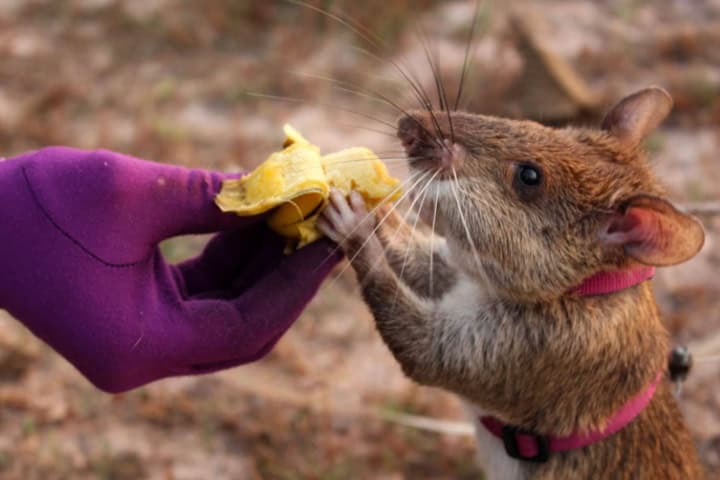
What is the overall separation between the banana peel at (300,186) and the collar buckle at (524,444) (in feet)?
2.80

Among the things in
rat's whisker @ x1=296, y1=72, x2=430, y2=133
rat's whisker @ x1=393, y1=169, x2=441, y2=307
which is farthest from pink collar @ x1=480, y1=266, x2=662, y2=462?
rat's whisker @ x1=296, y1=72, x2=430, y2=133

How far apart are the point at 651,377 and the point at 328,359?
197cm

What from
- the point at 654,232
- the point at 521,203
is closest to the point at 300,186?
the point at 521,203

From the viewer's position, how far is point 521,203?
264cm

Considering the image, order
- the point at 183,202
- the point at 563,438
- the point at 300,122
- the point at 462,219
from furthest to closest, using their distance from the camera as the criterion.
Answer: the point at 300,122 → the point at 563,438 → the point at 462,219 → the point at 183,202

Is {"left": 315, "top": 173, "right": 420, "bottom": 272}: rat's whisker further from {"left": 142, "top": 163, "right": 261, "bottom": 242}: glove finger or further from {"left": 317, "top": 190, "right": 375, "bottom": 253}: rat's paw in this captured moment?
{"left": 142, "top": 163, "right": 261, "bottom": 242}: glove finger

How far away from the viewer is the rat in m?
2.62

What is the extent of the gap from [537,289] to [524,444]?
0.56 metres

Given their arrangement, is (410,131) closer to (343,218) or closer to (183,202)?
(343,218)

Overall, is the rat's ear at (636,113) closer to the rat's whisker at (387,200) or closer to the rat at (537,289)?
the rat at (537,289)

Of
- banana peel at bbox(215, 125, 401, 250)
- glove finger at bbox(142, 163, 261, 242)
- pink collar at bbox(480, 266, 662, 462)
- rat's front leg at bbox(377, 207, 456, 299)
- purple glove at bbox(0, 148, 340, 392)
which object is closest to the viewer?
purple glove at bbox(0, 148, 340, 392)

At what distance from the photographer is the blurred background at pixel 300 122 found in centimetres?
400

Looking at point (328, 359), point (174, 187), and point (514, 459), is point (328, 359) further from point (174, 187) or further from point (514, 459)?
point (174, 187)

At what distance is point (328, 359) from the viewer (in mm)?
4500
